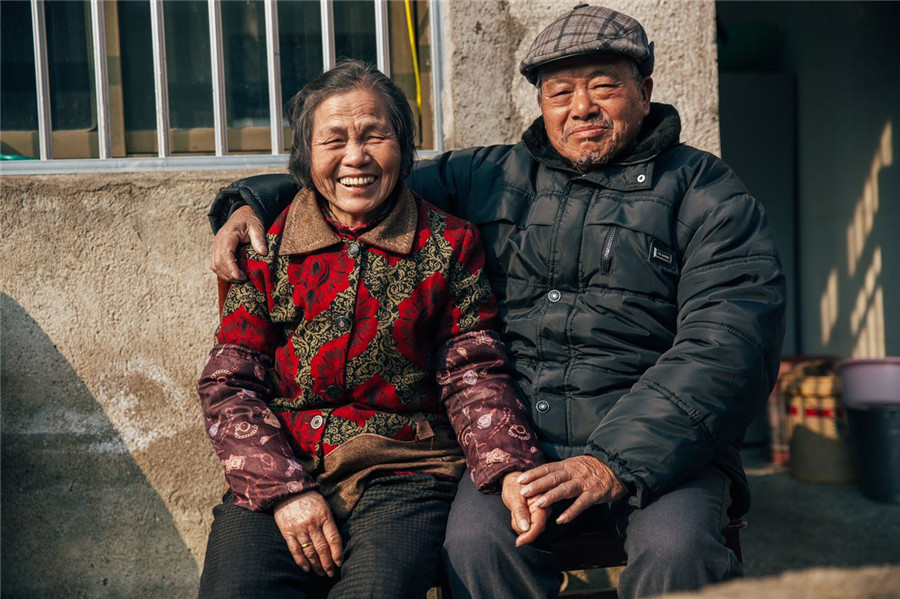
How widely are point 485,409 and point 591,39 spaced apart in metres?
1.03

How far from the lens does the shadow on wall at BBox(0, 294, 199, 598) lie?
2807mm

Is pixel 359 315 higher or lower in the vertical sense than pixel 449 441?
higher

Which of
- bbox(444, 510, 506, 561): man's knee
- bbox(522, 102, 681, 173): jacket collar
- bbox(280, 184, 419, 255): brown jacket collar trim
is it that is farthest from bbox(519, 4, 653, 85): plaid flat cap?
bbox(444, 510, 506, 561): man's knee

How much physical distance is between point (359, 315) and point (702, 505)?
0.93m

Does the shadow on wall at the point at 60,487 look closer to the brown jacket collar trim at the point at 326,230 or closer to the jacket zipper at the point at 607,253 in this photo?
the brown jacket collar trim at the point at 326,230

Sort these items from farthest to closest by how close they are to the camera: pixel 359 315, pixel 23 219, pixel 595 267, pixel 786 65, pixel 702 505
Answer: pixel 786 65, pixel 23 219, pixel 595 267, pixel 359 315, pixel 702 505

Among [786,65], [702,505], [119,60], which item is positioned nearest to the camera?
[702,505]

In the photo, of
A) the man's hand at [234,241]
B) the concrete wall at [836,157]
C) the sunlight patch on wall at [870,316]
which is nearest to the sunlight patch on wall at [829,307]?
the concrete wall at [836,157]

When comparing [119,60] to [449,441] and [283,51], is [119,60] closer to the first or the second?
[283,51]

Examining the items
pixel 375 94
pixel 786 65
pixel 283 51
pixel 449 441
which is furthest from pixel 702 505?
pixel 786 65

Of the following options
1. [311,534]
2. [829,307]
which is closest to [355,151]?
[311,534]

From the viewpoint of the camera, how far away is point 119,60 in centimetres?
296

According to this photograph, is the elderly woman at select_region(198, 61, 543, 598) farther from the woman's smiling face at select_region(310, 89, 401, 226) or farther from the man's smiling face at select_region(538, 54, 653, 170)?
the man's smiling face at select_region(538, 54, 653, 170)

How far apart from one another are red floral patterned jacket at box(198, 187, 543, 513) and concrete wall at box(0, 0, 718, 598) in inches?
29.2
